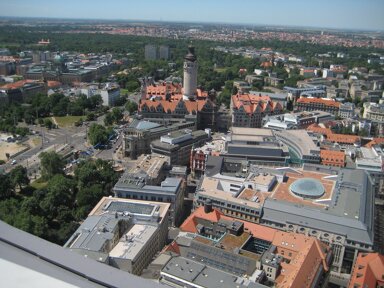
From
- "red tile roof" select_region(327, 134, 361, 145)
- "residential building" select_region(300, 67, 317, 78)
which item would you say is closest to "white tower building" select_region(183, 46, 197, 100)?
"red tile roof" select_region(327, 134, 361, 145)

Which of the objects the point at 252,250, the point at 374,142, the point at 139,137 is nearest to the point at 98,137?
the point at 139,137

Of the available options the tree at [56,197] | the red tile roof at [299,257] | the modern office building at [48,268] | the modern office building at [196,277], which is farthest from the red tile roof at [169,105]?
the modern office building at [48,268]

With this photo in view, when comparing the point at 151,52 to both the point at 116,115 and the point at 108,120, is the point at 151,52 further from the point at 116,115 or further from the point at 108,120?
the point at 108,120

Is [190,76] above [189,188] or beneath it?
above

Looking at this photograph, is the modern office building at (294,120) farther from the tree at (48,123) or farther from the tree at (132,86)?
the tree at (132,86)

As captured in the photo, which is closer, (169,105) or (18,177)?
(18,177)

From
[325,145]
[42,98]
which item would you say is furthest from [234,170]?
[42,98]
